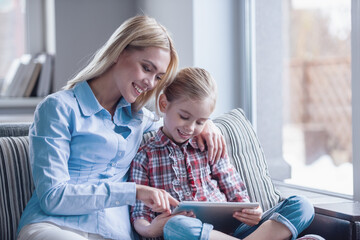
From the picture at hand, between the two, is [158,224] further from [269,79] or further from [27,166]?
[269,79]

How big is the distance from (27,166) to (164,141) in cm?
45

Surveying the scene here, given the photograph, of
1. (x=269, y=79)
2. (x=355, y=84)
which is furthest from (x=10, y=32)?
(x=355, y=84)

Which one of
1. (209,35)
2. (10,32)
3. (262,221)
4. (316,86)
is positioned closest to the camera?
(262,221)


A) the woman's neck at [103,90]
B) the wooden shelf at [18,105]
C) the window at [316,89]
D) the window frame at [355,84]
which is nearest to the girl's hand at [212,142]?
the woman's neck at [103,90]

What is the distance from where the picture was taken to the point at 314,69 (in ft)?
17.7

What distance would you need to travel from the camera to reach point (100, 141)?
1.54 metres

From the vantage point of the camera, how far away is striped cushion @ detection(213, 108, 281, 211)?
1838 millimetres

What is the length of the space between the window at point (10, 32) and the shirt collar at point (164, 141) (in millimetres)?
2430

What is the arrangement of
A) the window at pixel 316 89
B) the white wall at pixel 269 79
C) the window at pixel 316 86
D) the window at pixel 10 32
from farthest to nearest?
the window at pixel 316 89 → the window at pixel 316 86 → the window at pixel 10 32 → the white wall at pixel 269 79

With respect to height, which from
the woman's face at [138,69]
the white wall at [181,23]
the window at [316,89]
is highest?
the white wall at [181,23]

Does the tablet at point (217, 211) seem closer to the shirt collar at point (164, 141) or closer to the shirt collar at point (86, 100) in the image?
the shirt collar at point (164, 141)

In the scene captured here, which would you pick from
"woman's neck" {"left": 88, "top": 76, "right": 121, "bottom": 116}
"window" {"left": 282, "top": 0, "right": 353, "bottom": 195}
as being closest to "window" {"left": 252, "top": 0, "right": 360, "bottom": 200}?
"window" {"left": 282, "top": 0, "right": 353, "bottom": 195}

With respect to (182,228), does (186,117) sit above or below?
above

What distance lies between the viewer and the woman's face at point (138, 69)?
1.57 m
